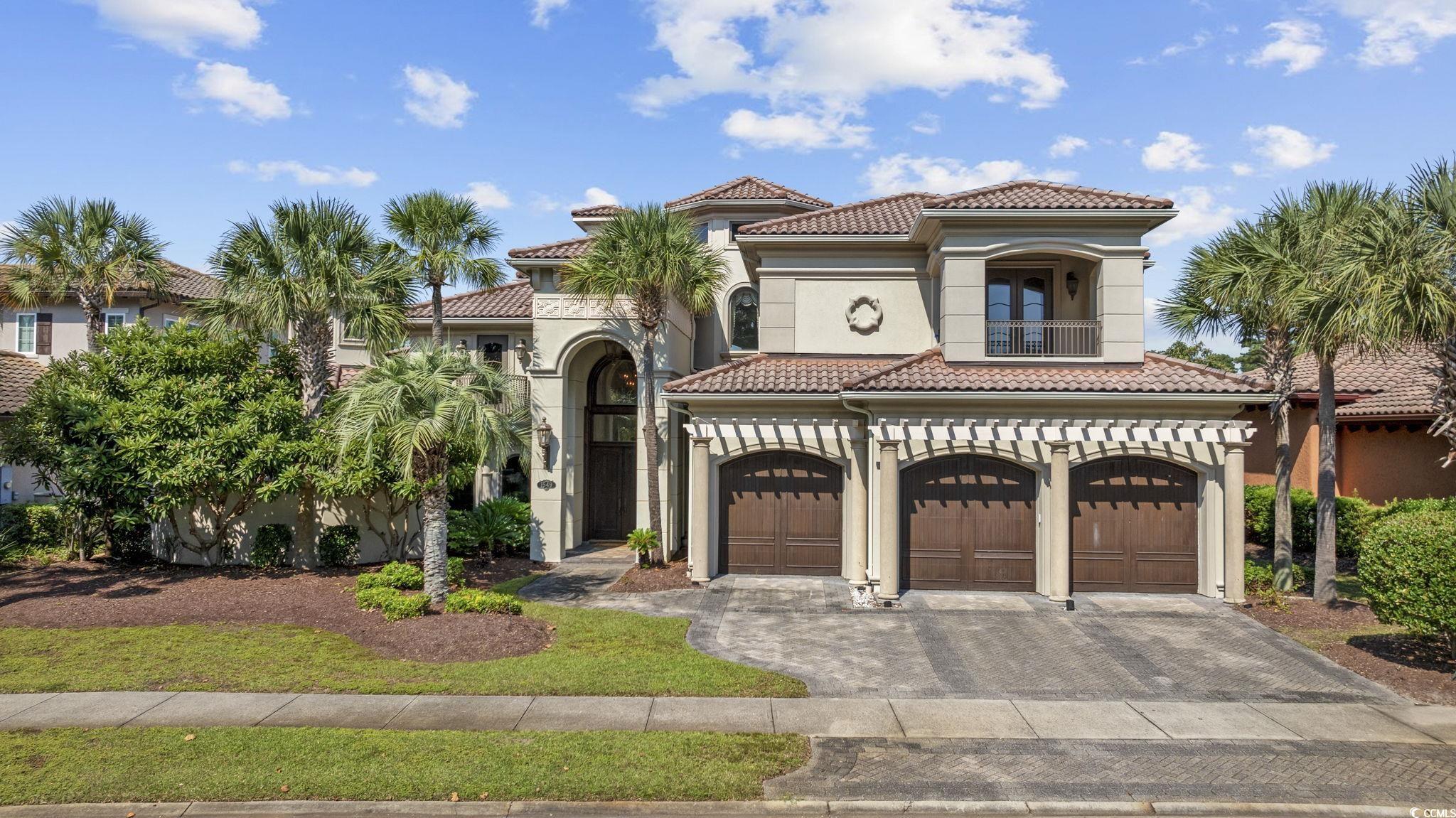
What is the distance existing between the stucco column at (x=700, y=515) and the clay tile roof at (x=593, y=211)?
10.9m

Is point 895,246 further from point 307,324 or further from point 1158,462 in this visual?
point 307,324

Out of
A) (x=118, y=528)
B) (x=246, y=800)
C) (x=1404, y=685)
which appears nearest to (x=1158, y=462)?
(x=1404, y=685)

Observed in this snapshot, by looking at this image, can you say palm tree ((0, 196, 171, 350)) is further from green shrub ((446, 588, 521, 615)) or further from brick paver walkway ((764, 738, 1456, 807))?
brick paver walkway ((764, 738, 1456, 807))

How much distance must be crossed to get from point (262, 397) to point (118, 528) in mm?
5242

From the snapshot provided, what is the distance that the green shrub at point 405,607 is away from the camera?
12453 millimetres

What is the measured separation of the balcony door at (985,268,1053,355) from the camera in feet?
56.1

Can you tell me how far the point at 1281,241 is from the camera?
14.7 meters

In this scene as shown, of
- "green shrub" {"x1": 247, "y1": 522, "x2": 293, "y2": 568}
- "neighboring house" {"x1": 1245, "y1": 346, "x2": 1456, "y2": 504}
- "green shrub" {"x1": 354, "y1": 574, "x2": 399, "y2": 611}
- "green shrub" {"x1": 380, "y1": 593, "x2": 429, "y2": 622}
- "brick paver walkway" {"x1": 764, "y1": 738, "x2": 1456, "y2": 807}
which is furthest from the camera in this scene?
"neighboring house" {"x1": 1245, "y1": 346, "x2": 1456, "y2": 504}

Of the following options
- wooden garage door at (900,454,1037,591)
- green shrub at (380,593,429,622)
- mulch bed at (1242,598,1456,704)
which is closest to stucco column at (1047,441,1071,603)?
wooden garage door at (900,454,1037,591)

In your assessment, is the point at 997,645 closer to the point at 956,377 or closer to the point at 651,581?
the point at 956,377

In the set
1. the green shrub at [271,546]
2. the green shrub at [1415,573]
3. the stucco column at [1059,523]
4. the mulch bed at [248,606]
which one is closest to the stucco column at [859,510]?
the stucco column at [1059,523]

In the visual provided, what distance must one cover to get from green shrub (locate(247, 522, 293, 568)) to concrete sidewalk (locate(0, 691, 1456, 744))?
8217 millimetres

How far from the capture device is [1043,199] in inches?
633

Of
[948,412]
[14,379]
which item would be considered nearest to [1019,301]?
[948,412]
